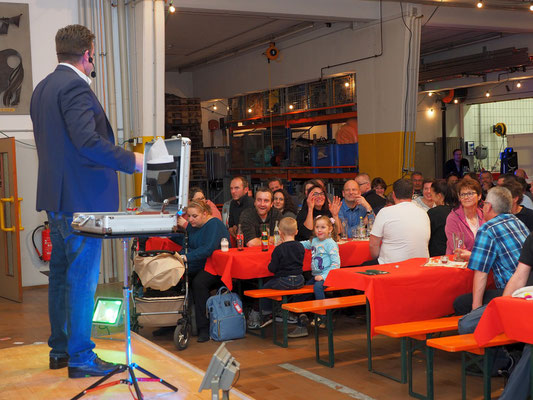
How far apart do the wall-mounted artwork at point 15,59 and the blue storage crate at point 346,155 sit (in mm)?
6290

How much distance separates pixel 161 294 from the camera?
6531 millimetres

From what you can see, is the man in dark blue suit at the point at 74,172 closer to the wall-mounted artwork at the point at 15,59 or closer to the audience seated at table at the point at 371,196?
the audience seated at table at the point at 371,196

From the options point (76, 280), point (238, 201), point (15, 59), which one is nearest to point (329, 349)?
point (76, 280)

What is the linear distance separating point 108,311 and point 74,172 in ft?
8.81

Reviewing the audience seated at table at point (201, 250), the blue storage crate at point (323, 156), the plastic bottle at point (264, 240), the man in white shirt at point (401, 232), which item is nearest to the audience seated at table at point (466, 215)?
the man in white shirt at point (401, 232)

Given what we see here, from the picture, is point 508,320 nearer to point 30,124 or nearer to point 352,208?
point 352,208

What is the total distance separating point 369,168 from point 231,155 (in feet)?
18.2

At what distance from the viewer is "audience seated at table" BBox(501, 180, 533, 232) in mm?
6375

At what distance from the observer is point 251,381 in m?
5.18

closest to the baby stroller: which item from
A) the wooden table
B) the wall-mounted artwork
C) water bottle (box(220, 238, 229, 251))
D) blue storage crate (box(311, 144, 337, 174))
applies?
water bottle (box(220, 238, 229, 251))

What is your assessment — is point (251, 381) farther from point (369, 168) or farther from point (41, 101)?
point (369, 168)

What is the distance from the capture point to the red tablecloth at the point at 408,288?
5.09 m

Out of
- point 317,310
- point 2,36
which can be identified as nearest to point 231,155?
point 2,36

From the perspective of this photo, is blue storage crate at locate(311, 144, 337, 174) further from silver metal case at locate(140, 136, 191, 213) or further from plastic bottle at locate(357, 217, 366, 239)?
silver metal case at locate(140, 136, 191, 213)
